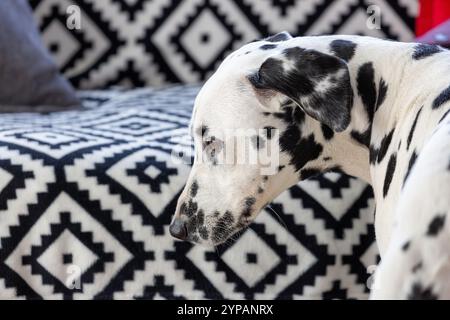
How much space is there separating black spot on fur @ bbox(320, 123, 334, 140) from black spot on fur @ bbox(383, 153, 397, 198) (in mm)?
154

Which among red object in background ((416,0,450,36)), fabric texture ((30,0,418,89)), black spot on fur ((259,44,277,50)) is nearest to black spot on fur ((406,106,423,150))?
black spot on fur ((259,44,277,50))

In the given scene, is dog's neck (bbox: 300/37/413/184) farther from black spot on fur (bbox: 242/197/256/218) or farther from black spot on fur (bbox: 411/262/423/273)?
black spot on fur (bbox: 411/262/423/273)

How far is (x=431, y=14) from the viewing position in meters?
2.48

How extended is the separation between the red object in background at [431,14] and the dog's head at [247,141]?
A: 1.06m

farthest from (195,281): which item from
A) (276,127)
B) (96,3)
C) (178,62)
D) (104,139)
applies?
(96,3)

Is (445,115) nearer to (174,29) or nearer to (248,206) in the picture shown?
(248,206)

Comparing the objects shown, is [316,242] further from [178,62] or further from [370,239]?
[178,62]

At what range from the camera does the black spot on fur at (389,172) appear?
1269mm

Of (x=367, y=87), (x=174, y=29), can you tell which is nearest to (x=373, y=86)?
(x=367, y=87)

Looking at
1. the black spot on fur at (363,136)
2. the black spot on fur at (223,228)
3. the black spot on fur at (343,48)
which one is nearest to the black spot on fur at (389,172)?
the black spot on fur at (363,136)

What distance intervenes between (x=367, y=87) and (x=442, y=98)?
19cm

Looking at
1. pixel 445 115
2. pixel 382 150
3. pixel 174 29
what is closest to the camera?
pixel 445 115

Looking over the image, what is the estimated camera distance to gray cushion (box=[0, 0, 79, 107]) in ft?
7.55

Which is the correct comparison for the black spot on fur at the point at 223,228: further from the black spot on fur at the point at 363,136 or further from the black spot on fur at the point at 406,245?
the black spot on fur at the point at 406,245
